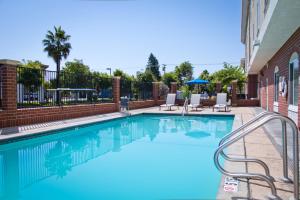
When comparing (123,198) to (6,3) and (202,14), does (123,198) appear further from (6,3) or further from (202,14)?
(202,14)

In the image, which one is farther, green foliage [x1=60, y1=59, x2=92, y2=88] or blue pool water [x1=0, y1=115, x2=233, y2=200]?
green foliage [x1=60, y1=59, x2=92, y2=88]

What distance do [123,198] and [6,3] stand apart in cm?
1376

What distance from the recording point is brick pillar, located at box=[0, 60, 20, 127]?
26.5ft

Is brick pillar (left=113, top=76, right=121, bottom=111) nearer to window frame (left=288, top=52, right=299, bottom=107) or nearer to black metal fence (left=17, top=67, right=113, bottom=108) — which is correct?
black metal fence (left=17, top=67, right=113, bottom=108)

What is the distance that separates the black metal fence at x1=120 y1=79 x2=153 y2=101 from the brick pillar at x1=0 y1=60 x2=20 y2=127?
25.4 feet

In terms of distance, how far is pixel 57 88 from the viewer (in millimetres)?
10680

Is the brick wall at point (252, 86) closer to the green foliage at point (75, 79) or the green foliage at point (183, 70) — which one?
the green foliage at point (75, 79)

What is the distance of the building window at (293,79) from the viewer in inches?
314

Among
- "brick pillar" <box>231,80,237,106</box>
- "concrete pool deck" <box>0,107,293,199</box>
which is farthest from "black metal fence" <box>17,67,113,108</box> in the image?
"brick pillar" <box>231,80,237,106</box>

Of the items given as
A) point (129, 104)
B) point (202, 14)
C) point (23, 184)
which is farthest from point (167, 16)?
point (23, 184)

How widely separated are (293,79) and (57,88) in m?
9.40

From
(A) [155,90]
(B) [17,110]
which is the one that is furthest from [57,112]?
(A) [155,90]

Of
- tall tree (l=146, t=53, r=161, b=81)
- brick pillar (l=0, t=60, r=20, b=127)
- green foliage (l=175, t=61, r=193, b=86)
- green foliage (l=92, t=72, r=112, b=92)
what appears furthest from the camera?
tall tree (l=146, t=53, r=161, b=81)

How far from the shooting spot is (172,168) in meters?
5.14
